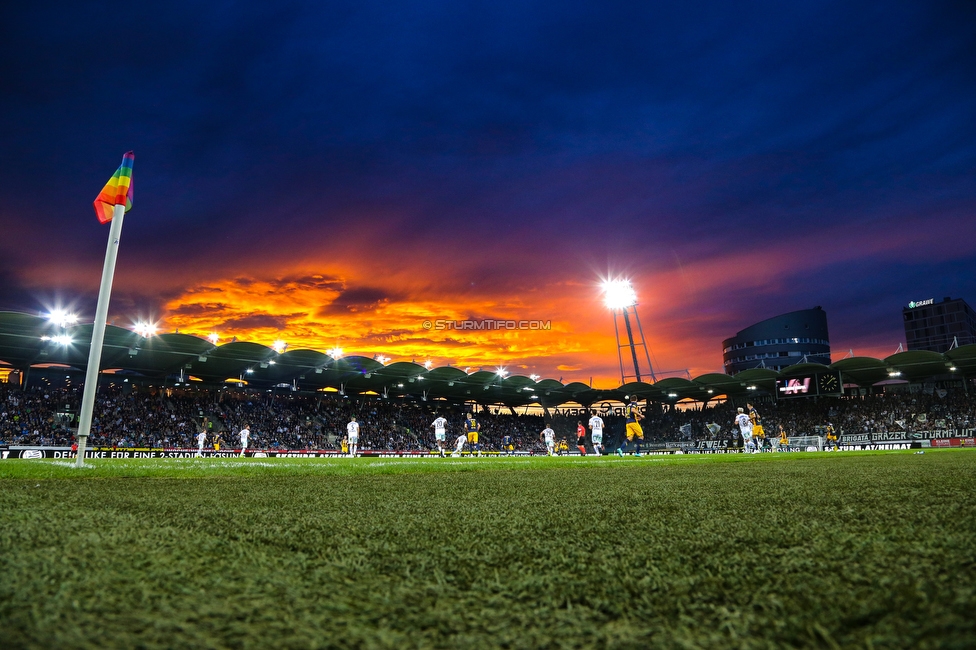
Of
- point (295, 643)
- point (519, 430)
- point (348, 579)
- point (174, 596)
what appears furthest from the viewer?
point (519, 430)

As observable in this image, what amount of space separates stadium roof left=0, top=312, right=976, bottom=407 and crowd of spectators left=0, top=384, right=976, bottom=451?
5.70ft

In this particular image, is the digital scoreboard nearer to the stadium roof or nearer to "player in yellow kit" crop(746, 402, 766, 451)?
the stadium roof

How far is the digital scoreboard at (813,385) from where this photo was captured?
4050 centimetres

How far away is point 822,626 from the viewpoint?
1217mm

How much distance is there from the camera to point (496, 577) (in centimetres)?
174

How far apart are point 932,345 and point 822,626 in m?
131

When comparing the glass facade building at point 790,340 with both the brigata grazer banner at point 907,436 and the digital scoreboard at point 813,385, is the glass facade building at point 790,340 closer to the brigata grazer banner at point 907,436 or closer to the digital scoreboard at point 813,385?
the digital scoreboard at point 813,385

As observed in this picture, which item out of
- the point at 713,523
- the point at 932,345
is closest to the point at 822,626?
the point at 713,523

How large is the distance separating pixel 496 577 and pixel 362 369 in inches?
1448

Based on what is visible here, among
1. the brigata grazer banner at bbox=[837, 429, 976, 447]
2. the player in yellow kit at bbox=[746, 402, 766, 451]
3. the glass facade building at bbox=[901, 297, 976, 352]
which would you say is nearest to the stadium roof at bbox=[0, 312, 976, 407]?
the brigata grazer banner at bbox=[837, 429, 976, 447]

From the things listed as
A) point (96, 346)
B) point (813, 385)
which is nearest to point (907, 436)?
point (813, 385)

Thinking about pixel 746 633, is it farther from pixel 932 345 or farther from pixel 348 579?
pixel 932 345

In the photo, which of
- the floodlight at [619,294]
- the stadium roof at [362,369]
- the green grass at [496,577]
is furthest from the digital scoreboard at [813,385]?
the green grass at [496,577]

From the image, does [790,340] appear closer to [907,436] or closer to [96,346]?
[907,436]
